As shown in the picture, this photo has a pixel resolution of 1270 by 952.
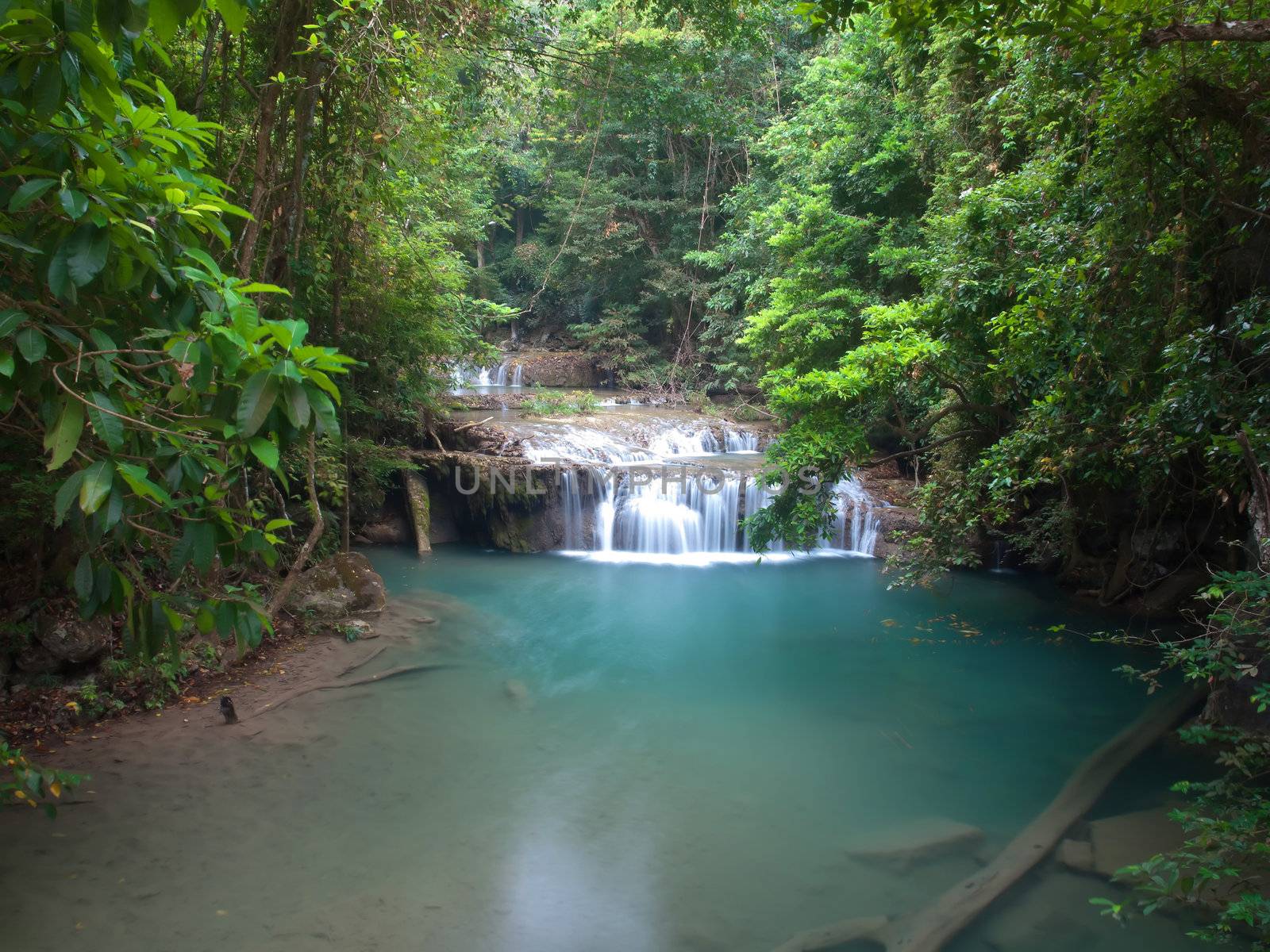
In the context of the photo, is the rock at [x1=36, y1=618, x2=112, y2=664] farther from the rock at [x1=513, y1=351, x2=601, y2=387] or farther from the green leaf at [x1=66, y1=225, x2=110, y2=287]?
the rock at [x1=513, y1=351, x2=601, y2=387]

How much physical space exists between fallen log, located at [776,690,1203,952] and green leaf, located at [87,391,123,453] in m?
3.44

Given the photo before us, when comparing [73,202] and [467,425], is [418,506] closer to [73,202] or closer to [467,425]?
[467,425]

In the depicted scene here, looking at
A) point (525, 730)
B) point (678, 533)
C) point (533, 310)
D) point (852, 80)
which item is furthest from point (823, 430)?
point (533, 310)

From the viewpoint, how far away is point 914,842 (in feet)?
15.5

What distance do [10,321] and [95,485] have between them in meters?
0.52

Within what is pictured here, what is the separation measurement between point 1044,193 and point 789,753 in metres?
4.60

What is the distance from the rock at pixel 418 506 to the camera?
11.7 m

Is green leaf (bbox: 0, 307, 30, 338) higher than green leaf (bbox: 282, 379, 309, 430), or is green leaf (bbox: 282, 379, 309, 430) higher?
green leaf (bbox: 0, 307, 30, 338)

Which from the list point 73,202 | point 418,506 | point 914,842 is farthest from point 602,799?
point 418,506

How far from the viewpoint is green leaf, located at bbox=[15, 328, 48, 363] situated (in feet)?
6.98

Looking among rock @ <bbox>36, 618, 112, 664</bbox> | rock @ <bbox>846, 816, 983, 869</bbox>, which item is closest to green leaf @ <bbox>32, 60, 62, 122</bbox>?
rock @ <bbox>36, 618, 112, 664</bbox>

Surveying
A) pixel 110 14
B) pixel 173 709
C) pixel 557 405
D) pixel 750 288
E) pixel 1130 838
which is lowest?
pixel 1130 838

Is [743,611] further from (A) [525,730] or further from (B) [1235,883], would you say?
(B) [1235,883]

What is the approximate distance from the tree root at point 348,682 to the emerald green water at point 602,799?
114 mm
